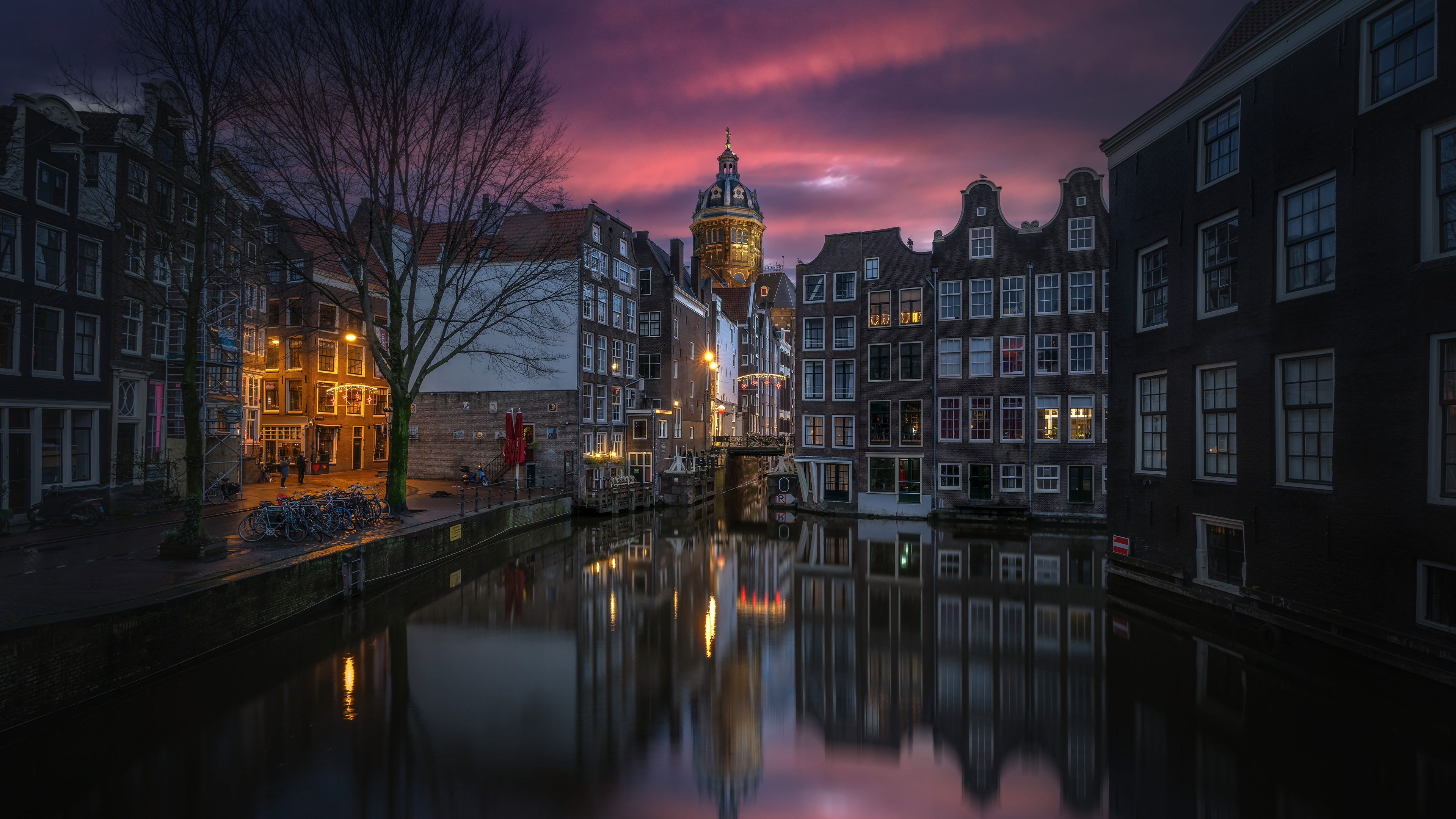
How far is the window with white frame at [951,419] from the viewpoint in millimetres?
34250

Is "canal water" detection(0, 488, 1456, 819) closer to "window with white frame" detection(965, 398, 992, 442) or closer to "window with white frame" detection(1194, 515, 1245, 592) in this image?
"window with white frame" detection(1194, 515, 1245, 592)

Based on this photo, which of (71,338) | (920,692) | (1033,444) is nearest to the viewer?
(920,692)

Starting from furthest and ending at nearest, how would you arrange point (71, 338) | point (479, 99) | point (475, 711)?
point (479, 99) → point (71, 338) → point (475, 711)

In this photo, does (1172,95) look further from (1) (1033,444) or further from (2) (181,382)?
(2) (181,382)

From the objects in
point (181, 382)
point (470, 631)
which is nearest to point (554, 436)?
point (181, 382)

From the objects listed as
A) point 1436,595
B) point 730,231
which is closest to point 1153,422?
point 1436,595

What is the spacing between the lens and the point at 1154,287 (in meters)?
17.6

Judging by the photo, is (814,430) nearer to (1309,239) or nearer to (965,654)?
(965,654)

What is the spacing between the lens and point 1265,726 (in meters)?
10.0

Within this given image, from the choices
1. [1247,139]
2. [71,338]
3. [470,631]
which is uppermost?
[1247,139]

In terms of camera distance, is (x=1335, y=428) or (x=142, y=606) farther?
(x=1335, y=428)

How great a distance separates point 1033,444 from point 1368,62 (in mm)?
22645

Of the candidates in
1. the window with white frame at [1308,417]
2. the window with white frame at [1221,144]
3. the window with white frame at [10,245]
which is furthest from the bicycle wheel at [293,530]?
the window with white frame at [1221,144]

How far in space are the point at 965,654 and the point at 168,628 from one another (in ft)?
45.5
